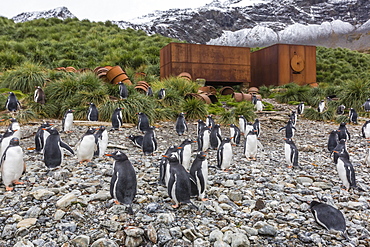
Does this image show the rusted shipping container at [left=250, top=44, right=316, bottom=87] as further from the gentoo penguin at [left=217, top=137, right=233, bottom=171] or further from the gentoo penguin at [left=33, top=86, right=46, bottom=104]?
the gentoo penguin at [left=217, top=137, right=233, bottom=171]

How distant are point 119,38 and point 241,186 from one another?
822 inches

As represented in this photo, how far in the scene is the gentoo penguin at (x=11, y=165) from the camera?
3.20 m

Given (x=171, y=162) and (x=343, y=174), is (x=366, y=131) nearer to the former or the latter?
(x=343, y=174)

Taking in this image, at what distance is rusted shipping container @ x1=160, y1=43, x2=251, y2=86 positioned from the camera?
13656 mm

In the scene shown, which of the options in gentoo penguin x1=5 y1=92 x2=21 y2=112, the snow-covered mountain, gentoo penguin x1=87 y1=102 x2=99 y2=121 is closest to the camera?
gentoo penguin x1=87 y1=102 x2=99 y2=121

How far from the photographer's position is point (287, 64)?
1628 cm

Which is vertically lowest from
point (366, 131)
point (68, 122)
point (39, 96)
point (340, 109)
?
point (366, 131)

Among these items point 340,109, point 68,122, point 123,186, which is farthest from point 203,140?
point 340,109

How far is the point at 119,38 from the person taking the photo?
22078 millimetres

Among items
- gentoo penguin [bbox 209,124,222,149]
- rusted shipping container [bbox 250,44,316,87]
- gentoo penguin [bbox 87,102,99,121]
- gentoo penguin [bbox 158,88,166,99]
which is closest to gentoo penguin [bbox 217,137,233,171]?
gentoo penguin [bbox 209,124,222,149]

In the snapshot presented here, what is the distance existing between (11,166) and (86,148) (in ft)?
3.70

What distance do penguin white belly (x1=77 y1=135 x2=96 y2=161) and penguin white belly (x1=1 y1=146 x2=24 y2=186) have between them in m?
0.96

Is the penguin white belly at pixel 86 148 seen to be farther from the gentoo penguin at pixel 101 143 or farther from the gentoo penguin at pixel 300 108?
the gentoo penguin at pixel 300 108

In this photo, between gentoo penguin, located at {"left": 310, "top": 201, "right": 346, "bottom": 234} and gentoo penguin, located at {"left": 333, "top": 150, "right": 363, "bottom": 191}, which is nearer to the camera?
gentoo penguin, located at {"left": 310, "top": 201, "right": 346, "bottom": 234}
